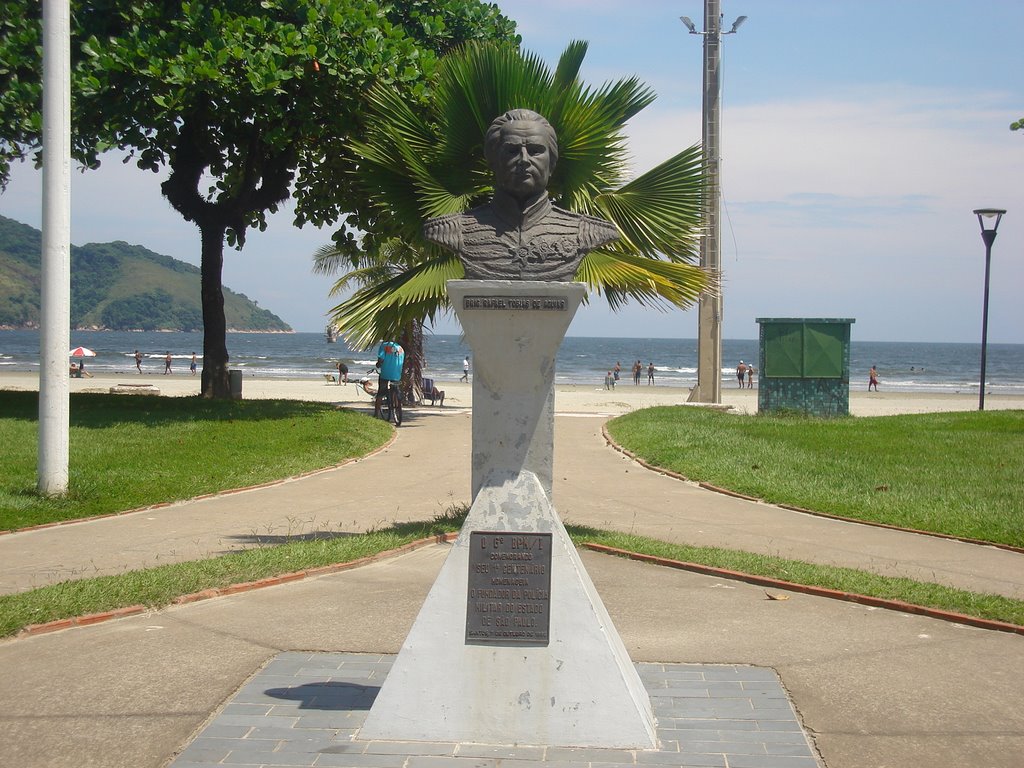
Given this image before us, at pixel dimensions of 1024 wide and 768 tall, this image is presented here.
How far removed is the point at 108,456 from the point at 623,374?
195 feet

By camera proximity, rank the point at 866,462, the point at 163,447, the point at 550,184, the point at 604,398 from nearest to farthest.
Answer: the point at 550,184 → the point at 866,462 → the point at 163,447 → the point at 604,398

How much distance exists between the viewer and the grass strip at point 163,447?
422 inches

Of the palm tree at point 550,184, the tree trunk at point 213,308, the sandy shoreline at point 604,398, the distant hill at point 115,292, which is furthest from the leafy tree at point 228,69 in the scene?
the distant hill at point 115,292

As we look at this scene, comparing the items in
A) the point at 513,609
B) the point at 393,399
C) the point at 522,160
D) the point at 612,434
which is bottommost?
the point at 612,434

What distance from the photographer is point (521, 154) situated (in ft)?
16.8

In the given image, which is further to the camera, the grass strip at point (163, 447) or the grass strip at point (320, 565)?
the grass strip at point (163, 447)

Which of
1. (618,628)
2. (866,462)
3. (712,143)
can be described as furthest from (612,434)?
(618,628)

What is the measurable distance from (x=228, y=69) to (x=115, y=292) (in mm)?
173749

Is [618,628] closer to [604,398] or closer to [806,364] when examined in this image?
[806,364]

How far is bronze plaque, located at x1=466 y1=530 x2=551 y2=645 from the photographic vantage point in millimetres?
4711

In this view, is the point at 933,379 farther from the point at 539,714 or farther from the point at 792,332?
the point at 539,714

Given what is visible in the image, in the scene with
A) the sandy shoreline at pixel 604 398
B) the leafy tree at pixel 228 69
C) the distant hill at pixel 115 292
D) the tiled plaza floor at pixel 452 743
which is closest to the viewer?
the tiled plaza floor at pixel 452 743

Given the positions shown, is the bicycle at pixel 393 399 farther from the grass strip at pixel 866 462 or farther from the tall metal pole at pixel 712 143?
the tall metal pole at pixel 712 143

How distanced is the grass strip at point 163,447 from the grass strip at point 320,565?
3.00 m
